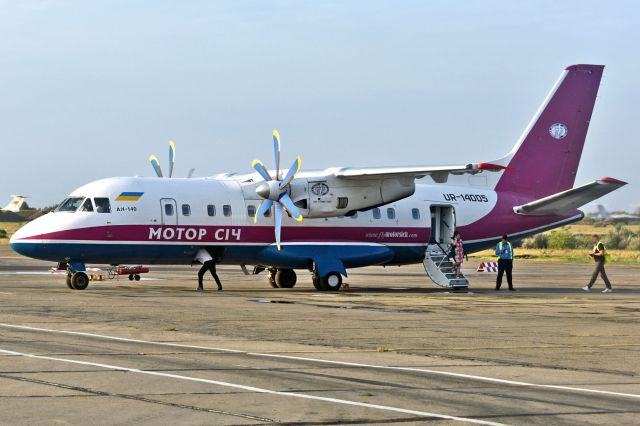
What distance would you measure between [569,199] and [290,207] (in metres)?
10.5

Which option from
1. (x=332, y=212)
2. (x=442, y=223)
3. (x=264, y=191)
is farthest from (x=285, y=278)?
(x=442, y=223)

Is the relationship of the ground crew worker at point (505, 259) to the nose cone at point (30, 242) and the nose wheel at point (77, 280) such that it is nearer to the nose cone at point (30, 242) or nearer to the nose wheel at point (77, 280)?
the nose wheel at point (77, 280)

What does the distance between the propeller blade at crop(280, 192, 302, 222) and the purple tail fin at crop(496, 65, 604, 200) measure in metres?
9.49

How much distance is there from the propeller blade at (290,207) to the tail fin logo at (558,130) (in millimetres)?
11438

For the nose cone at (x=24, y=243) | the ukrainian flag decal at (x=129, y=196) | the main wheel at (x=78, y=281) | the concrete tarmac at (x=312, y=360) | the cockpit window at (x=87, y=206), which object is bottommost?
the concrete tarmac at (x=312, y=360)

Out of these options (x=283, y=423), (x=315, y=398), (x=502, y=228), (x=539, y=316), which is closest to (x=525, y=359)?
(x=315, y=398)

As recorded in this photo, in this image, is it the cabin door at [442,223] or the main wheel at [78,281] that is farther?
the cabin door at [442,223]

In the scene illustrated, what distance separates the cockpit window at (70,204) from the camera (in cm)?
3082

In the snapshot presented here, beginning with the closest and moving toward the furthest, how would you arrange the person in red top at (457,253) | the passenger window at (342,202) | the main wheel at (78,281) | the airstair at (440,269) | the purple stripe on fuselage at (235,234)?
1. the main wheel at (78,281)
2. the purple stripe on fuselage at (235,234)
3. the passenger window at (342,202)
4. the airstair at (440,269)
5. the person in red top at (457,253)

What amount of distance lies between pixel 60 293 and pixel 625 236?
262 ft

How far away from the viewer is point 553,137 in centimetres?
3791

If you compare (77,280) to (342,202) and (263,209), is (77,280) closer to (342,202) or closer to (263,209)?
(263,209)

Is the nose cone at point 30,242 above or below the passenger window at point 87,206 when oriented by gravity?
below

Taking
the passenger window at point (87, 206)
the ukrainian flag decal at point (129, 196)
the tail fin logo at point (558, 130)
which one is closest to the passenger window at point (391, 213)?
the tail fin logo at point (558, 130)
